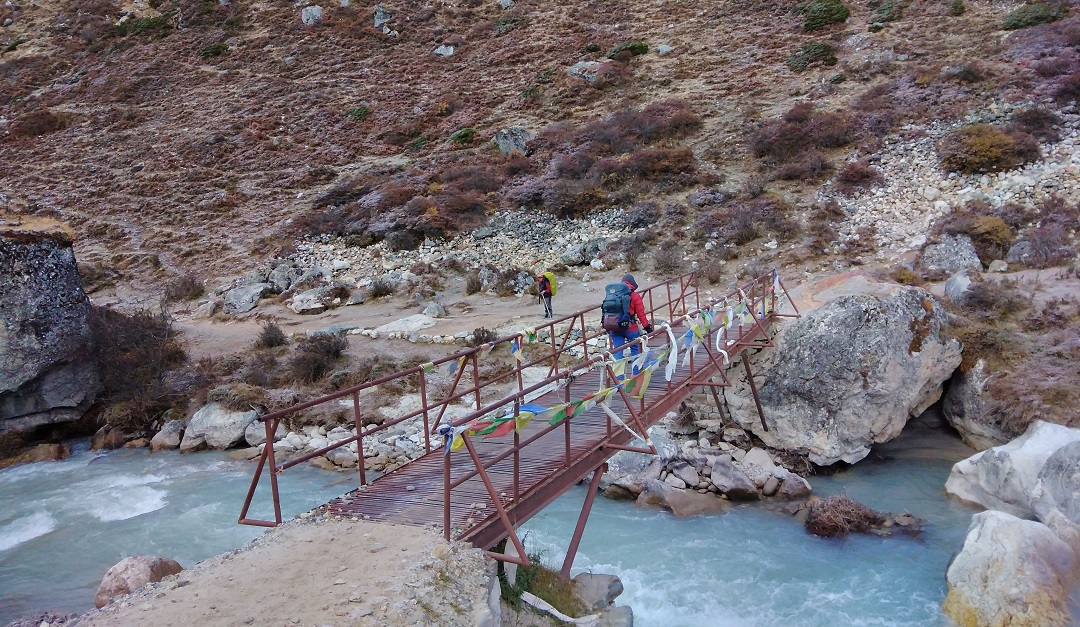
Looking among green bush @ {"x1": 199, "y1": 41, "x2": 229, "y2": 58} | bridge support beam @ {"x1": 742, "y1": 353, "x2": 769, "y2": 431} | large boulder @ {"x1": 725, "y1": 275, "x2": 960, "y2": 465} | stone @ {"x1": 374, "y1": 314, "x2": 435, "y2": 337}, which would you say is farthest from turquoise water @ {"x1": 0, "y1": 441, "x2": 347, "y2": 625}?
green bush @ {"x1": 199, "y1": 41, "x2": 229, "y2": 58}

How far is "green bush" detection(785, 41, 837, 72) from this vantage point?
109 feet

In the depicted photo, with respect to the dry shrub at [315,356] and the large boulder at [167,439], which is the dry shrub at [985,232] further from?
the large boulder at [167,439]

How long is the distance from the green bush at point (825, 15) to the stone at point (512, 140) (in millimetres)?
17705

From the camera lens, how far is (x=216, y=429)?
49.1 feet

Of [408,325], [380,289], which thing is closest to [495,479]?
[408,325]

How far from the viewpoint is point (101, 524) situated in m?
11.3

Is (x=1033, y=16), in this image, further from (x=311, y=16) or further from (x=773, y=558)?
(x=311, y=16)

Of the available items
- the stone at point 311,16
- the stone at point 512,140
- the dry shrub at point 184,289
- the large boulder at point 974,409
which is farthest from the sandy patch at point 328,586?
the stone at point 311,16

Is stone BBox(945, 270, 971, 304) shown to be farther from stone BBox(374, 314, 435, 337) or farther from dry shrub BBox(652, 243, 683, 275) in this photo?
stone BBox(374, 314, 435, 337)

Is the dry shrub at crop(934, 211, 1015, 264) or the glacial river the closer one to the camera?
the glacial river

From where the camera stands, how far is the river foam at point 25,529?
35.9 feet

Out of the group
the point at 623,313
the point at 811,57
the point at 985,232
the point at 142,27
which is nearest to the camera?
the point at 623,313

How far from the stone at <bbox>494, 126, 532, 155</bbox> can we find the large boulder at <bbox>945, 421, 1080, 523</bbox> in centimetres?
2642

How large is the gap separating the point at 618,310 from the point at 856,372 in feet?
16.3
